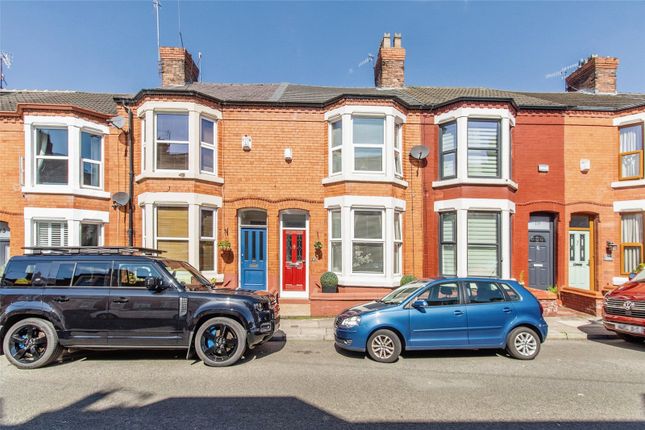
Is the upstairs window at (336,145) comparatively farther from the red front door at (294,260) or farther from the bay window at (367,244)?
the red front door at (294,260)

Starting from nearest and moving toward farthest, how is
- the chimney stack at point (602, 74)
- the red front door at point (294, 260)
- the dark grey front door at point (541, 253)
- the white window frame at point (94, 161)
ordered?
the white window frame at point (94, 161) → the red front door at point (294, 260) → the dark grey front door at point (541, 253) → the chimney stack at point (602, 74)

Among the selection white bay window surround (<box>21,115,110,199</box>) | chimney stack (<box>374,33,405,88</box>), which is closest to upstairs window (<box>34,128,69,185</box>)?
white bay window surround (<box>21,115,110,199</box>)

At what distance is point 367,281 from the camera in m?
10.1

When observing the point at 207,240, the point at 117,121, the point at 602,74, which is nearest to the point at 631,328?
the point at 207,240

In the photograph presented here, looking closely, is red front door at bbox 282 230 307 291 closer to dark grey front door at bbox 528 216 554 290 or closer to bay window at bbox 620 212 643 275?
dark grey front door at bbox 528 216 554 290

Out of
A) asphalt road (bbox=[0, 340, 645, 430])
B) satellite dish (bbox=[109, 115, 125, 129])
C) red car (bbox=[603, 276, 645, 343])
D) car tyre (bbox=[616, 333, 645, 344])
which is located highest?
satellite dish (bbox=[109, 115, 125, 129])

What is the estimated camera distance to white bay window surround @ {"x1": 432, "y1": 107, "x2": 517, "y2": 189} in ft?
34.0

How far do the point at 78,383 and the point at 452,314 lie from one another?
6.16m

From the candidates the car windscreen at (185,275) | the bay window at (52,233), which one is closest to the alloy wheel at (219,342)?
the car windscreen at (185,275)

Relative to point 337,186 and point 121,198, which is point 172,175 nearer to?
point 121,198

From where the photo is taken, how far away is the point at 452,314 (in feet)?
19.3

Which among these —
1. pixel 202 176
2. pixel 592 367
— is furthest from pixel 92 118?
pixel 592 367

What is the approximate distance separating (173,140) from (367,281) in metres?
7.62

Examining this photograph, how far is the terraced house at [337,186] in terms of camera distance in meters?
10.2
